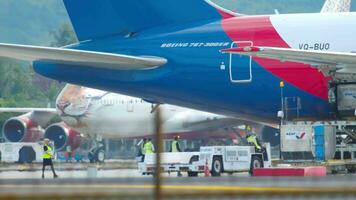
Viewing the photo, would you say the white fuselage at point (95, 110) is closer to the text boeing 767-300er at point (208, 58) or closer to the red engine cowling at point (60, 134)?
the red engine cowling at point (60, 134)

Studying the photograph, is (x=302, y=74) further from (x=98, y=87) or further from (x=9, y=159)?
(x=9, y=159)

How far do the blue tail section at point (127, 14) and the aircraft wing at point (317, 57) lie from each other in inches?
104

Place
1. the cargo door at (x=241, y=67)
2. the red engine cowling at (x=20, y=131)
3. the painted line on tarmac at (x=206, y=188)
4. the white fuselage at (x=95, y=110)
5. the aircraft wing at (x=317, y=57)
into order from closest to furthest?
the painted line on tarmac at (x=206, y=188) → the aircraft wing at (x=317, y=57) → the cargo door at (x=241, y=67) → the white fuselage at (x=95, y=110) → the red engine cowling at (x=20, y=131)

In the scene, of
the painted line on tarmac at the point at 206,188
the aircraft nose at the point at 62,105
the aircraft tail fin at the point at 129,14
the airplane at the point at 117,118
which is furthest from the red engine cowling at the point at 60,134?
the painted line on tarmac at the point at 206,188

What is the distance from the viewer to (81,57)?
98.3 feet

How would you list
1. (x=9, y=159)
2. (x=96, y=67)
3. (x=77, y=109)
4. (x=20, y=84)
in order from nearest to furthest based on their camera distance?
1. (x=96, y=67)
2. (x=9, y=159)
3. (x=77, y=109)
4. (x=20, y=84)

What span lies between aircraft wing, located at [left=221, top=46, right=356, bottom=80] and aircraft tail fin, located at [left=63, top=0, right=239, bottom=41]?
2584mm

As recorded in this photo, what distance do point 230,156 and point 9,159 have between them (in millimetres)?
20900

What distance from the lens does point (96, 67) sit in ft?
102

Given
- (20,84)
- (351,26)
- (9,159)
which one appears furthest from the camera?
(20,84)

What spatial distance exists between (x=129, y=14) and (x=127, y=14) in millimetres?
62

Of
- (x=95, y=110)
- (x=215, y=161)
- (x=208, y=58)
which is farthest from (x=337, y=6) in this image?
(x=95, y=110)

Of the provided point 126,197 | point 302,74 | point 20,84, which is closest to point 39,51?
point 302,74

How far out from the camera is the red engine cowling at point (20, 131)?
61188 millimetres
